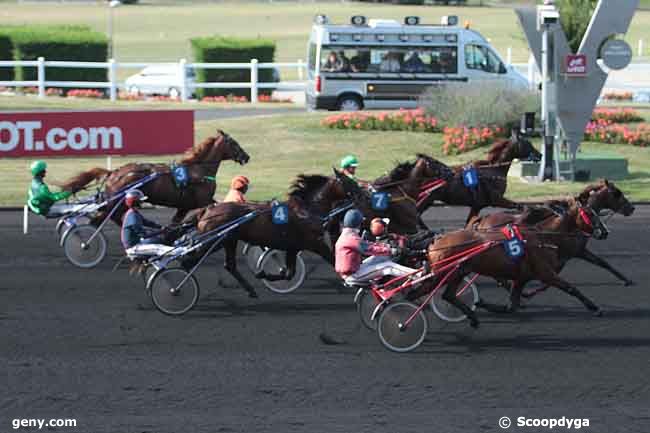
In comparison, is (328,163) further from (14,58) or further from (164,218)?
(14,58)

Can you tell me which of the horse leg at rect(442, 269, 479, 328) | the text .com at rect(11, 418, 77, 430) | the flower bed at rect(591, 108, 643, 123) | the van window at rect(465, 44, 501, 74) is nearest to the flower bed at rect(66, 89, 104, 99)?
the van window at rect(465, 44, 501, 74)

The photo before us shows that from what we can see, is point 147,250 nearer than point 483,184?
Yes

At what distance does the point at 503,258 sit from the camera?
10.9 meters

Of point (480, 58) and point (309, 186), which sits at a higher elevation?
point (480, 58)

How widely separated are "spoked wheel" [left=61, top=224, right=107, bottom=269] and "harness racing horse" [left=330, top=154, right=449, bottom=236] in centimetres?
304

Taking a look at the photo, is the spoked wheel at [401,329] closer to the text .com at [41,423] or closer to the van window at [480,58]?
the text .com at [41,423]

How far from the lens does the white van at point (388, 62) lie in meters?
30.2

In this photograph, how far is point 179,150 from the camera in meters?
19.4

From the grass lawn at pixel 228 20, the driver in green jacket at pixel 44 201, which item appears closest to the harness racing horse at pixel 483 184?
the driver in green jacket at pixel 44 201

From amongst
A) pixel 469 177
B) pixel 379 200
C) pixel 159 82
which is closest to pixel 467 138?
pixel 469 177

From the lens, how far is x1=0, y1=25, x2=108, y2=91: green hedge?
35031mm

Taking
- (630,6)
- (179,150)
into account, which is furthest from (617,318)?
(630,6)

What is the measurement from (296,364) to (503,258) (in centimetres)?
225

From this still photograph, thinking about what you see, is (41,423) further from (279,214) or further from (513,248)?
(513,248)
